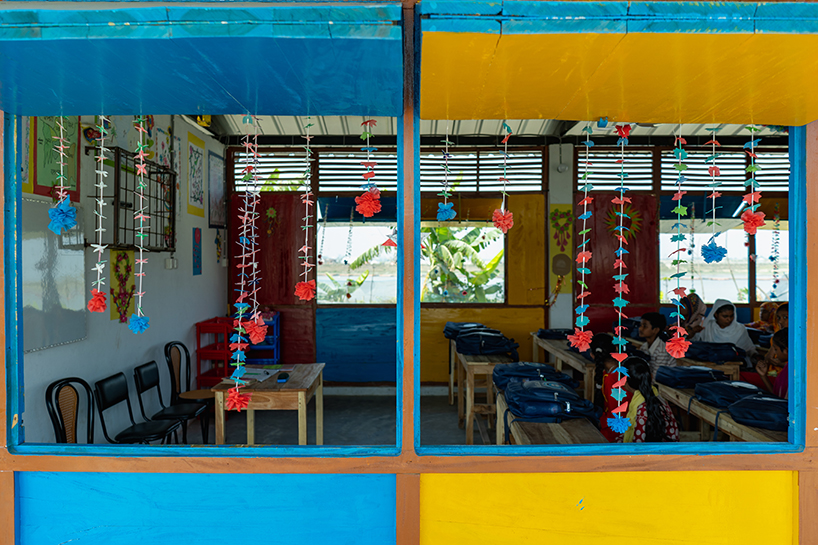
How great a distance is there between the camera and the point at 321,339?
6527 millimetres

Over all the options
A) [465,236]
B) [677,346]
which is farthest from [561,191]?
[677,346]

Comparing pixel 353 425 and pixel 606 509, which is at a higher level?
pixel 606 509

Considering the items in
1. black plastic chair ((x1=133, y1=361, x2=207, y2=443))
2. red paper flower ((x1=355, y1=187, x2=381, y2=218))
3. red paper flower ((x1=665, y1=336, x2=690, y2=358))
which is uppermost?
red paper flower ((x1=355, y1=187, x2=381, y2=218))

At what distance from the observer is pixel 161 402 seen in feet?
14.6

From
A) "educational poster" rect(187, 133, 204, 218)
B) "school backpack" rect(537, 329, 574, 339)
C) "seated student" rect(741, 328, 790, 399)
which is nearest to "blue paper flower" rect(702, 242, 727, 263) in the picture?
"seated student" rect(741, 328, 790, 399)

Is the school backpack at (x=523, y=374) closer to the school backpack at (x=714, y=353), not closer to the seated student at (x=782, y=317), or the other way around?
the school backpack at (x=714, y=353)

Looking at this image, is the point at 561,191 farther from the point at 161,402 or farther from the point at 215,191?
the point at 161,402

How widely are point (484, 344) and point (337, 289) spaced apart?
7.82ft

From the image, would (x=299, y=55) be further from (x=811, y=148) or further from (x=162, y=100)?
(x=811, y=148)

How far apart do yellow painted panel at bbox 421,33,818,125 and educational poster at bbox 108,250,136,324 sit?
3.20m

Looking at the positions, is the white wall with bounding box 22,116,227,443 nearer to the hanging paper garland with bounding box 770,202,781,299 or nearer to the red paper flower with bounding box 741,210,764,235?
the red paper flower with bounding box 741,210,764,235

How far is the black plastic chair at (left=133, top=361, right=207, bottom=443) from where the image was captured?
3.97 metres

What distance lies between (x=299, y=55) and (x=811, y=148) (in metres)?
1.80

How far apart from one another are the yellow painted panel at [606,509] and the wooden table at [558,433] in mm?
668
